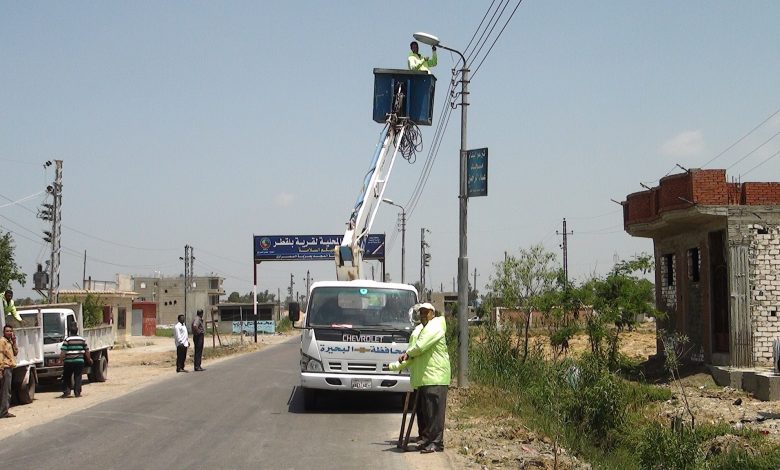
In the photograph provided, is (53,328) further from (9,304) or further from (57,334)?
(9,304)

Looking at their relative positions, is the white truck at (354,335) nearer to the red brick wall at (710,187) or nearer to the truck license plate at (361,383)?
A: the truck license plate at (361,383)

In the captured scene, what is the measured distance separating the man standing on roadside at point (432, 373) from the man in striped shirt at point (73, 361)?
1060cm

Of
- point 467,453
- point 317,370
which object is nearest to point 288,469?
point 467,453

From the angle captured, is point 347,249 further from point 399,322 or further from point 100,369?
point 100,369

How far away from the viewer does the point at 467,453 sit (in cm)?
1038

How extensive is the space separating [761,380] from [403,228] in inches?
1450

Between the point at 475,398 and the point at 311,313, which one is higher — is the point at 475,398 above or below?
below

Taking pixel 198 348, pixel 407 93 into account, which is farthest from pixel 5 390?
pixel 407 93

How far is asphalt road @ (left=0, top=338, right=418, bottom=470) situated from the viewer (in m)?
10.0

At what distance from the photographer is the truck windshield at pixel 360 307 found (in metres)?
14.6

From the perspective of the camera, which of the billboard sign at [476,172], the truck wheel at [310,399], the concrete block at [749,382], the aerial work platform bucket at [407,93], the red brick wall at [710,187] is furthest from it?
the red brick wall at [710,187]

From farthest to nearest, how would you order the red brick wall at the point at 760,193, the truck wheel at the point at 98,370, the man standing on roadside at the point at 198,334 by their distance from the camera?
the man standing on roadside at the point at 198,334, the truck wheel at the point at 98,370, the red brick wall at the point at 760,193

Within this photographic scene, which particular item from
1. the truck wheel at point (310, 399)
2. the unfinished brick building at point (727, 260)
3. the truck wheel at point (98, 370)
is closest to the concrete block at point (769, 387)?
the unfinished brick building at point (727, 260)

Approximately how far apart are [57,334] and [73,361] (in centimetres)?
266
